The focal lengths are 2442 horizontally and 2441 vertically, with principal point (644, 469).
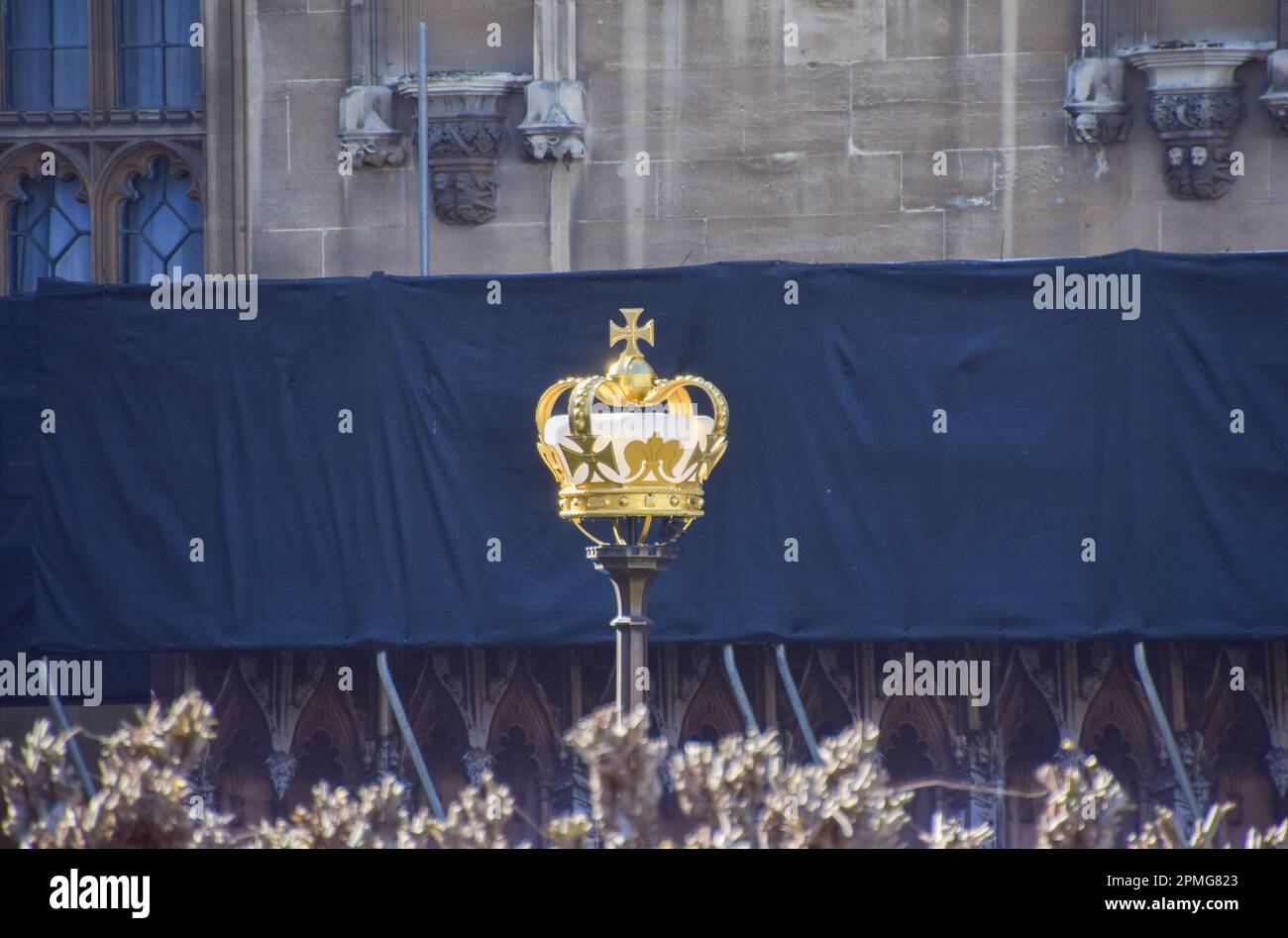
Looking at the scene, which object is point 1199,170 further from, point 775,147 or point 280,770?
point 280,770

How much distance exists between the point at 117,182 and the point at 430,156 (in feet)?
9.86

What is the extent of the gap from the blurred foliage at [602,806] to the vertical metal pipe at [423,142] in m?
8.94


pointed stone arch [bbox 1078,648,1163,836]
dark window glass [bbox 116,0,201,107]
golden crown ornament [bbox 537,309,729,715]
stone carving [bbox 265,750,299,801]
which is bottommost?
stone carving [bbox 265,750,299,801]

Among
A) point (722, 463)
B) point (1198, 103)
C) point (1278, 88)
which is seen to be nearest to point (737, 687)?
point (722, 463)

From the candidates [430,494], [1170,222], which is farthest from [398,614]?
[1170,222]

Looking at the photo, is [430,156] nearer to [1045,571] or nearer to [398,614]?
[398,614]

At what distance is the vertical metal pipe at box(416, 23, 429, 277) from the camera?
58.1 ft

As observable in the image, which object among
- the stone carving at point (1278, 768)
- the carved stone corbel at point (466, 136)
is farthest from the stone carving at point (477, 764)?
the stone carving at point (1278, 768)

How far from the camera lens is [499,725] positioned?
56.3 feet

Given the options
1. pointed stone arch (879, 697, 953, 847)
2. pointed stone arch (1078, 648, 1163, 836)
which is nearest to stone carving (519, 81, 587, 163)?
pointed stone arch (879, 697, 953, 847)

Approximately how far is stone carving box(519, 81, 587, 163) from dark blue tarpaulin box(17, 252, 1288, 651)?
4.97 feet

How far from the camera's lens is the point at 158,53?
19688mm

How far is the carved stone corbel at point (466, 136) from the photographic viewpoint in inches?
712

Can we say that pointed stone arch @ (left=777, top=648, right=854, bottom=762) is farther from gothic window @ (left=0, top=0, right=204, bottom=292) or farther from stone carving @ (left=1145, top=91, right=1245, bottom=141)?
gothic window @ (left=0, top=0, right=204, bottom=292)
